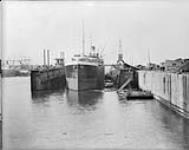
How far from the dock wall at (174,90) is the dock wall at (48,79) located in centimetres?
478

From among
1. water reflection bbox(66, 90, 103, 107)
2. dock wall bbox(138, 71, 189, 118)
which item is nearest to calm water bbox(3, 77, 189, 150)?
dock wall bbox(138, 71, 189, 118)

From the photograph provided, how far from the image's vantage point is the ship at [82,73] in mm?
10008

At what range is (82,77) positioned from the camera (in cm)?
1004

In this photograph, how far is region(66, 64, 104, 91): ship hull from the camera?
9.99m

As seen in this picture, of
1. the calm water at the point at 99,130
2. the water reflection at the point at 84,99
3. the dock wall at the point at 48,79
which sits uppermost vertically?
the dock wall at the point at 48,79

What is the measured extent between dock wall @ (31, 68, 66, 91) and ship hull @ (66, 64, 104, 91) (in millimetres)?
924

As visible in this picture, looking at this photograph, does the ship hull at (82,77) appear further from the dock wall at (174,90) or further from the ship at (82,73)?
the dock wall at (174,90)

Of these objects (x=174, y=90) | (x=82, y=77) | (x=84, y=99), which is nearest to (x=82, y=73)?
(x=82, y=77)

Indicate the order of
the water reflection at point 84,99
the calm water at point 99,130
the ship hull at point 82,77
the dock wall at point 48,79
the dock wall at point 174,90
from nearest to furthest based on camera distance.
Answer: the calm water at point 99,130
the dock wall at point 174,90
the water reflection at point 84,99
the ship hull at point 82,77
the dock wall at point 48,79

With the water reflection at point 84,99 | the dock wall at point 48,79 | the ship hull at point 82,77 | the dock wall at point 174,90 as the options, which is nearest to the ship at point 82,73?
the ship hull at point 82,77

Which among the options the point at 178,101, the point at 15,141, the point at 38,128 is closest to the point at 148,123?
the point at 178,101

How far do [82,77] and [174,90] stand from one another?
17.1 feet

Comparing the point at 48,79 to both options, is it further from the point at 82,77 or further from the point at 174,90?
the point at 174,90

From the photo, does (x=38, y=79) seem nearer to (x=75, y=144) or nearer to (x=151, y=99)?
(x=151, y=99)
